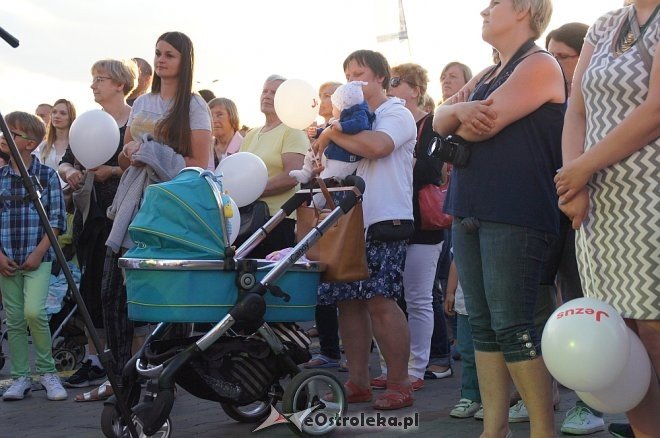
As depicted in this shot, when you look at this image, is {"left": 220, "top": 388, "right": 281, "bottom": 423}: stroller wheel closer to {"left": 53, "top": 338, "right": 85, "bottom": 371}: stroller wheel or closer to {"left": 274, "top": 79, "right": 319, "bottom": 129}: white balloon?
{"left": 274, "top": 79, "right": 319, "bottom": 129}: white balloon

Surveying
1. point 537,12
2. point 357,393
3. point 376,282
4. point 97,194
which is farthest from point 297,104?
point 537,12

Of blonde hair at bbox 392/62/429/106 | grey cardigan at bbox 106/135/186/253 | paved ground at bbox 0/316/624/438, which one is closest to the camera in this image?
paved ground at bbox 0/316/624/438

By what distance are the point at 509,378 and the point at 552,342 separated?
1048 millimetres

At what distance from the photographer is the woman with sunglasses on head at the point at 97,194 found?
633 centimetres

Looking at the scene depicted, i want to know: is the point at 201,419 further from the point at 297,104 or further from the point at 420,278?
the point at 297,104

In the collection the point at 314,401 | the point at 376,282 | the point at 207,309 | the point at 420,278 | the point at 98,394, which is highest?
the point at 207,309

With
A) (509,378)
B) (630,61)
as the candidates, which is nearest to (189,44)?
(509,378)

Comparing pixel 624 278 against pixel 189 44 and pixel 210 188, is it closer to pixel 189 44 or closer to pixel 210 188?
pixel 210 188

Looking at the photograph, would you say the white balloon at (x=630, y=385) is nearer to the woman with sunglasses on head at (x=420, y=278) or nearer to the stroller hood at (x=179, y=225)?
the stroller hood at (x=179, y=225)

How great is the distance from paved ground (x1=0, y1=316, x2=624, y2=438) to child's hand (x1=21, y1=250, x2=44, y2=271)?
2.77 feet

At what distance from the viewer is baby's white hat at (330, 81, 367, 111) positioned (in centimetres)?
546

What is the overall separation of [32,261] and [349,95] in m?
2.48

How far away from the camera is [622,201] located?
3.10m

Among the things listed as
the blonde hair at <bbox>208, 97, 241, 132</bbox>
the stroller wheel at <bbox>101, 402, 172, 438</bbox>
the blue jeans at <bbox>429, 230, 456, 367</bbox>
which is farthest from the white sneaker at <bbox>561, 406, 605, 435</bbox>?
the blonde hair at <bbox>208, 97, 241, 132</bbox>
